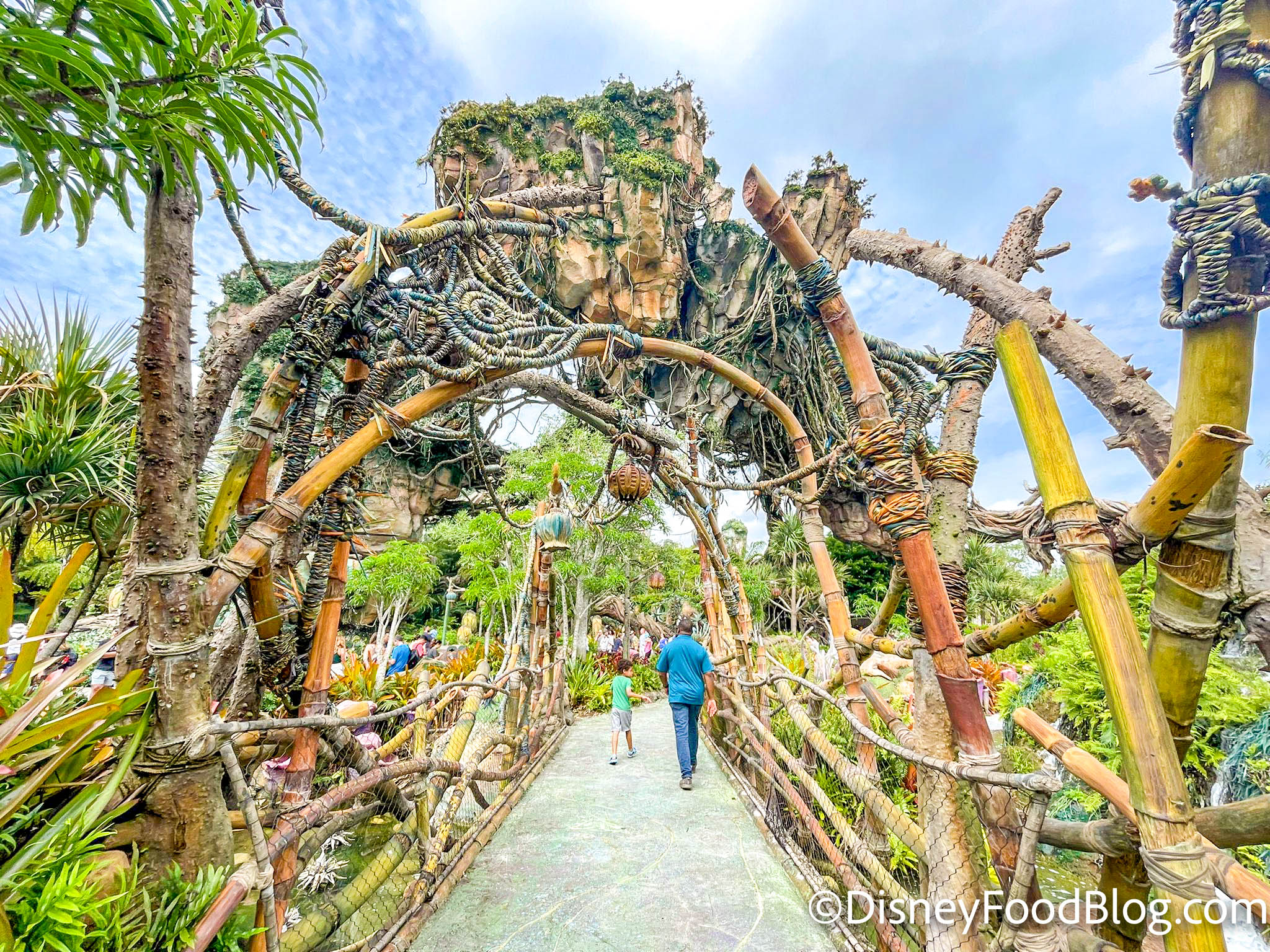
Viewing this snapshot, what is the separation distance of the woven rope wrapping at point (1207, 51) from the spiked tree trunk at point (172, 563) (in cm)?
250

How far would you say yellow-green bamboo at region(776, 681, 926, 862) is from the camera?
1746 mm

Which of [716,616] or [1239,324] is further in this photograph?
[716,616]

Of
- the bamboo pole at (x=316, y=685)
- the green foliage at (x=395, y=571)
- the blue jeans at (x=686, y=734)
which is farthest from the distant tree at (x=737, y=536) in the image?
the bamboo pole at (x=316, y=685)

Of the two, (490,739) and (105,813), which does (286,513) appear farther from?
(490,739)

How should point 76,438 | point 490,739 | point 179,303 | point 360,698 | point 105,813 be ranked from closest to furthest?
point 105,813 → point 179,303 → point 76,438 → point 490,739 → point 360,698

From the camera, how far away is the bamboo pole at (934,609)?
1.29 metres

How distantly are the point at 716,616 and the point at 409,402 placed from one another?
147 inches

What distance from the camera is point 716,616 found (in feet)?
16.1

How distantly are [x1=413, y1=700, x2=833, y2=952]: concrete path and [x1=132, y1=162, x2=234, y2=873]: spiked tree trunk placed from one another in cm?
117

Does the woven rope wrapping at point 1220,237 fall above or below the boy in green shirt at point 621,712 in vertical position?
above

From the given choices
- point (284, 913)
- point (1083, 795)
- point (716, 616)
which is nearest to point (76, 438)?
point (284, 913)

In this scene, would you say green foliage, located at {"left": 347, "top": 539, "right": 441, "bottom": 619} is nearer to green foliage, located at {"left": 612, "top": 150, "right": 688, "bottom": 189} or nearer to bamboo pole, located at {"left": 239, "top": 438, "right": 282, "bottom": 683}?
bamboo pole, located at {"left": 239, "top": 438, "right": 282, "bottom": 683}

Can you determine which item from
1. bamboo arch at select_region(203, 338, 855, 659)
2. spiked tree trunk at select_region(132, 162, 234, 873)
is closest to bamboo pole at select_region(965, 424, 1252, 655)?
bamboo arch at select_region(203, 338, 855, 659)

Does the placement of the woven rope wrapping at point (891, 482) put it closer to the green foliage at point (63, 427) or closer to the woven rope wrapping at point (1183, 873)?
the woven rope wrapping at point (1183, 873)
